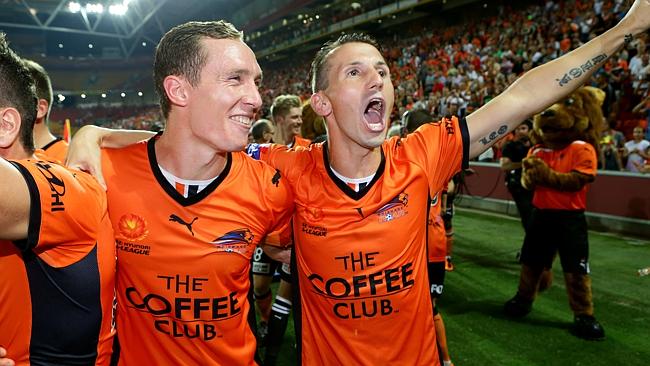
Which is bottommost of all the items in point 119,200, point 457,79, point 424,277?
point 424,277

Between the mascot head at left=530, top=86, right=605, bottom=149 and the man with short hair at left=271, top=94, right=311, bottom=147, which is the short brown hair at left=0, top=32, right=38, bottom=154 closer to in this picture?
the man with short hair at left=271, top=94, right=311, bottom=147

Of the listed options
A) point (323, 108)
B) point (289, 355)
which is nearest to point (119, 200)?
point (323, 108)

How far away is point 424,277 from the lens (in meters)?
2.23

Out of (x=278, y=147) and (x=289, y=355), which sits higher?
(x=278, y=147)

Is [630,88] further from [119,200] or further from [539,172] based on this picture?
[119,200]

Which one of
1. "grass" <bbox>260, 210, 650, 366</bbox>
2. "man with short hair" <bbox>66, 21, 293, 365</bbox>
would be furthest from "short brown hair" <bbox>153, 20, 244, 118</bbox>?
"grass" <bbox>260, 210, 650, 366</bbox>

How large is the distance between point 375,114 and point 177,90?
3.01 feet

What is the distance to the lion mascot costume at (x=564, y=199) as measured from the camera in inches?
183

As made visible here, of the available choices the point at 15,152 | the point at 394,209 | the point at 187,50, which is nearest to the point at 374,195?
the point at 394,209

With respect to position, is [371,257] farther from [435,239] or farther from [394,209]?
[435,239]

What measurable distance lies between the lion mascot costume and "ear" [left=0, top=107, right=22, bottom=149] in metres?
4.54

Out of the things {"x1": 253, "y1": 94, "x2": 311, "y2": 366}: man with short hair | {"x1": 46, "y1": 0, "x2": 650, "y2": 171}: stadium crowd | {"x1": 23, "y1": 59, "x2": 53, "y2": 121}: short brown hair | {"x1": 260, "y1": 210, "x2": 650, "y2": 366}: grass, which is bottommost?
{"x1": 260, "y1": 210, "x2": 650, "y2": 366}: grass

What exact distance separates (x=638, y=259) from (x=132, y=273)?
7.15 m

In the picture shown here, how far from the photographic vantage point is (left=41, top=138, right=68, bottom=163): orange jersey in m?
3.20
